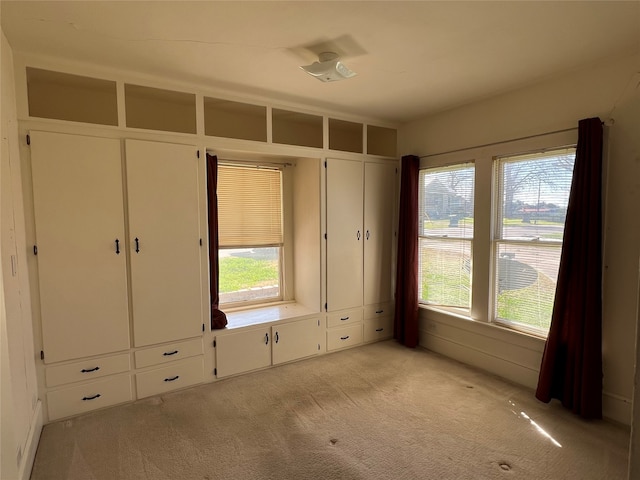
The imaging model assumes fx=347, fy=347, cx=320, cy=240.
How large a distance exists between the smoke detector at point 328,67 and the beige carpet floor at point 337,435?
97.0 inches

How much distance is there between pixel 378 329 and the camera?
4148mm

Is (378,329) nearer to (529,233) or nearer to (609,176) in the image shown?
(529,233)

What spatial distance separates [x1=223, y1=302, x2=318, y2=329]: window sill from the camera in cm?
339

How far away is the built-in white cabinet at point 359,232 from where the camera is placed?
3754 mm

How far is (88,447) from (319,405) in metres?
1.58

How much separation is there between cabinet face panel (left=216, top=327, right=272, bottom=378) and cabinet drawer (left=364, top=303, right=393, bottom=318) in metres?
1.23

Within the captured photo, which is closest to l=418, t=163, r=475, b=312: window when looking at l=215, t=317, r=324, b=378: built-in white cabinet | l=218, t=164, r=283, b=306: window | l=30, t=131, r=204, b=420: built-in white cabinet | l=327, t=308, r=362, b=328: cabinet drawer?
l=327, t=308, r=362, b=328: cabinet drawer

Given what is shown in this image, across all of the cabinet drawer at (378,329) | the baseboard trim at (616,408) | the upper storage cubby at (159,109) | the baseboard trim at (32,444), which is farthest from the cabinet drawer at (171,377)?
the baseboard trim at (616,408)

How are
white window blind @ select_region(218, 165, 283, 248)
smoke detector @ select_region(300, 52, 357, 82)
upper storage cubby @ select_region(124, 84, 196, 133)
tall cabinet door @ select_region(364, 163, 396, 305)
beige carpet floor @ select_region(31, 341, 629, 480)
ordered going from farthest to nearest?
tall cabinet door @ select_region(364, 163, 396, 305)
white window blind @ select_region(218, 165, 283, 248)
upper storage cubby @ select_region(124, 84, 196, 133)
smoke detector @ select_region(300, 52, 357, 82)
beige carpet floor @ select_region(31, 341, 629, 480)

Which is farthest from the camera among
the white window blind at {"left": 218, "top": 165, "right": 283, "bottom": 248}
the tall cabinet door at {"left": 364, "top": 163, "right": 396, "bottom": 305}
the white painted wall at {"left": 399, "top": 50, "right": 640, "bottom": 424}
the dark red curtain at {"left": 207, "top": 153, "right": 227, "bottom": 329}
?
the tall cabinet door at {"left": 364, "top": 163, "right": 396, "bottom": 305}

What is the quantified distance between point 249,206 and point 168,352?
1.70m

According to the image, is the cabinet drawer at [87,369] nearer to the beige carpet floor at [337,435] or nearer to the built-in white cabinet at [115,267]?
the built-in white cabinet at [115,267]

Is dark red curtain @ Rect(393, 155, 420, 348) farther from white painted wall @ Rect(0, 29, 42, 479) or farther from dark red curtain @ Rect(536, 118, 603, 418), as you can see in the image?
white painted wall @ Rect(0, 29, 42, 479)

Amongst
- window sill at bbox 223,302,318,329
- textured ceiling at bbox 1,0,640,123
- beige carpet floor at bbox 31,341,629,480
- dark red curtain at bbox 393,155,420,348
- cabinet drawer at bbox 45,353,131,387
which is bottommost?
beige carpet floor at bbox 31,341,629,480
